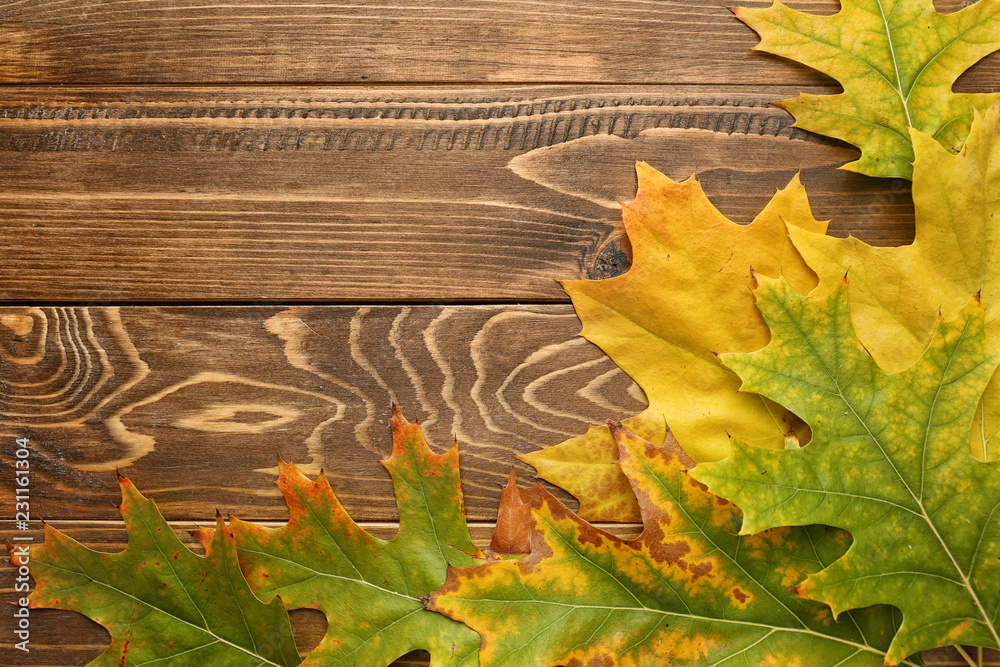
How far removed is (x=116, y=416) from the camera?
0.88 m

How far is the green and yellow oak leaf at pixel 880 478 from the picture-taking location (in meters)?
0.69

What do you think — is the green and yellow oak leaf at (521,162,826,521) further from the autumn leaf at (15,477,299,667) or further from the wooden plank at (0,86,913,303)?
the autumn leaf at (15,477,299,667)

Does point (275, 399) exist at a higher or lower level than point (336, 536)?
higher

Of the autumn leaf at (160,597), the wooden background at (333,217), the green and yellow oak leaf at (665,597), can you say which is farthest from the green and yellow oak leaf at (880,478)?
the autumn leaf at (160,597)

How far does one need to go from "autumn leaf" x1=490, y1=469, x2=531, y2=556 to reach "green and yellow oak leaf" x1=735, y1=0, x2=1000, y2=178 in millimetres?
648

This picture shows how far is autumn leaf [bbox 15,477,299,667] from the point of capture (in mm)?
822

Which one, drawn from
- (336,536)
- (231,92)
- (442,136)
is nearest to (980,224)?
(442,136)

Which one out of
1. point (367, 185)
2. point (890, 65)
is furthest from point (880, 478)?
point (367, 185)

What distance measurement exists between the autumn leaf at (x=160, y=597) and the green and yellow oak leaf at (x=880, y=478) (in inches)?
24.3

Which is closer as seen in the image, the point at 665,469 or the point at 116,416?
the point at 665,469

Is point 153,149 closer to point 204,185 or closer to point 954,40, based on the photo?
point 204,185

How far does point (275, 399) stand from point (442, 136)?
447 millimetres

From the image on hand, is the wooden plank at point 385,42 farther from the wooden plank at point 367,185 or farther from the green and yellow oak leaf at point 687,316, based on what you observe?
the green and yellow oak leaf at point 687,316

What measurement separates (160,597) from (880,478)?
3.05ft
